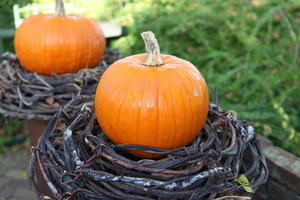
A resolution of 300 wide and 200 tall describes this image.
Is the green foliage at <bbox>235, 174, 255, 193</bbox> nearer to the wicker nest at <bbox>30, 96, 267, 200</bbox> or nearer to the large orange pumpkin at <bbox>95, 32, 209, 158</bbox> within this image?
the wicker nest at <bbox>30, 96, 267, 200</bbox>

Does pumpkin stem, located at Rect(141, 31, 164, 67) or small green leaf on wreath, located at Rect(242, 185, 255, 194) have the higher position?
pumpkin stem, located at Rect(141, 31, 164, 67)

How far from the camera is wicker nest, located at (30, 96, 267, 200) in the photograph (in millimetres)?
1106

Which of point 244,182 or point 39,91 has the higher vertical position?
point 39,91

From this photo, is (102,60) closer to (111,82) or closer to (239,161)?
(111,82)

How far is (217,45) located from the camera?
3709 millimetres

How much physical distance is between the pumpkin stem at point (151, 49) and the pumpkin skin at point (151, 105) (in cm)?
4

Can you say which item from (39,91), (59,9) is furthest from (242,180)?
(59,9)

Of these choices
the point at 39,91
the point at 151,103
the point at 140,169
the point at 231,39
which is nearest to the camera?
the point at 140,169

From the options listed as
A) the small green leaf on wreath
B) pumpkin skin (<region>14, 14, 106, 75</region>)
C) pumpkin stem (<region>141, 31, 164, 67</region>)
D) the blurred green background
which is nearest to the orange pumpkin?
pumpkin skin (<region>14, 14, 106, 75</region>)

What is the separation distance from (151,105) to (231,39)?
2784 millimetres

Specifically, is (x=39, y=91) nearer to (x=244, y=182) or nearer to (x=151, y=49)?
(x=151, y=49)

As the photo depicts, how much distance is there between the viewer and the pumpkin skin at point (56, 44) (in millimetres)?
2008

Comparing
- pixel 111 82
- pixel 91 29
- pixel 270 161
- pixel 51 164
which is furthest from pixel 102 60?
pixel 270 161

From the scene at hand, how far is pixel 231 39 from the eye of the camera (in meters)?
3.72
